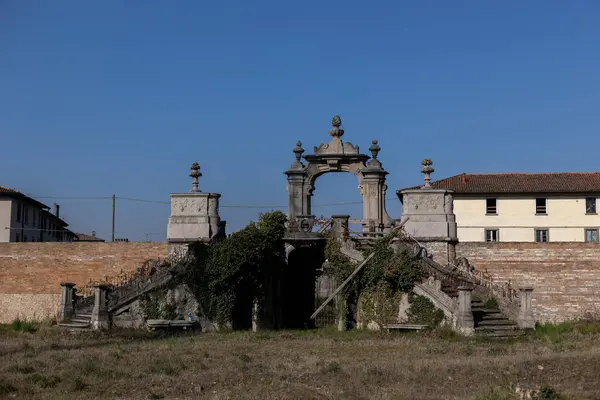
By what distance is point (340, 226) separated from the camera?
35.0 meters

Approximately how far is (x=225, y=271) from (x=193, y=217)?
445 centimetres

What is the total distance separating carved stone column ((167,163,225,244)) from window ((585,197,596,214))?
2517 centimetres

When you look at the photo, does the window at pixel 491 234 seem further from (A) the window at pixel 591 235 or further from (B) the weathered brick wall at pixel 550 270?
(B) the weathered brick wall at pixel 550 270

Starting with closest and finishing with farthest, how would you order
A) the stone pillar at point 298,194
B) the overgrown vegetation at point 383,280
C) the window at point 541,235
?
the overgrown vegetation at point 383,280, the stone pillar at point 298,194, the window at point 541,235

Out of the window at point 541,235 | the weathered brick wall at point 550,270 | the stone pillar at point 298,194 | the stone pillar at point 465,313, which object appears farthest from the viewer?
the window at point 541,235

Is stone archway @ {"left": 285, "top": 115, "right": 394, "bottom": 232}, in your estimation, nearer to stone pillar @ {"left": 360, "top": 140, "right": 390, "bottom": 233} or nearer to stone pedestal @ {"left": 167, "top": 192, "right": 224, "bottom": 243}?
stone pillar @ {"left": 360, "top": 140, "right": 390, "bottom": 233}

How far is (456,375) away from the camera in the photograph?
19.9m

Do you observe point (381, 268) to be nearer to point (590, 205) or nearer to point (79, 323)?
point (79, 323)

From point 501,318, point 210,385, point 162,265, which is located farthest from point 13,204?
point 210,385

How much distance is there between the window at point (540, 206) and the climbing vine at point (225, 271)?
23578mm

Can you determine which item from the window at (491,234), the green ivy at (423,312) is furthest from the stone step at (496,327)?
the window at (491,234)

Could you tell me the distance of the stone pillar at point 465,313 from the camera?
29.2 metres

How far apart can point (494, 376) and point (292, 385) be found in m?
4.76

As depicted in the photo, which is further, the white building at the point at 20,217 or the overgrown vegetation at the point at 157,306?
the white building at the point at 20,217
